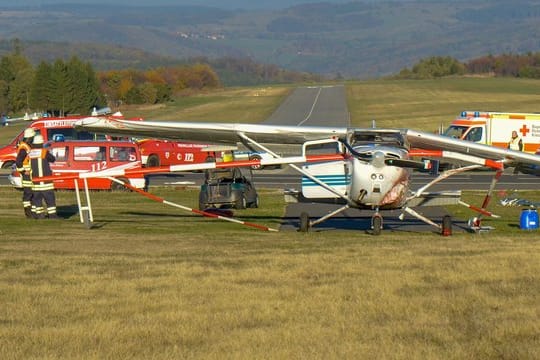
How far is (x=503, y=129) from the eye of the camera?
41.9 m

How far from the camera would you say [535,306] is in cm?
1069

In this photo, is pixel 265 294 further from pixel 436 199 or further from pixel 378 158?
pixel 436 199

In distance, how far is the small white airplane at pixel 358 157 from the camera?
17984 millimetres

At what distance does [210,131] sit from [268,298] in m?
9.11

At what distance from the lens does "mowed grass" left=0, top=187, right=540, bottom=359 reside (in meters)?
9.27

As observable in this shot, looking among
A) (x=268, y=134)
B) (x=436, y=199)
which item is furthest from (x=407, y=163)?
(x=268, y=134)

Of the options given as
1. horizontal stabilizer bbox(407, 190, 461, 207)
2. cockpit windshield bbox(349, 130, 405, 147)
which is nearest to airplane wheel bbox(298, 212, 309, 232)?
cockpit windshield bbox(349, 130, 405, 147)

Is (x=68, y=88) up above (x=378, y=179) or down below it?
below

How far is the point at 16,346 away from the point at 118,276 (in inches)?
132

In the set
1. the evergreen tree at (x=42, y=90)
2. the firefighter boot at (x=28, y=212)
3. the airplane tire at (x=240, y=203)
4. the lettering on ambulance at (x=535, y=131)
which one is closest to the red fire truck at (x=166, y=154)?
the lettering on ambulance at (x=535, y=131)

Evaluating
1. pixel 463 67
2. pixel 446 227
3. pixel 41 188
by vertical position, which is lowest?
pixel 463 67

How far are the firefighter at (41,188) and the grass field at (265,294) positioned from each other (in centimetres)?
249

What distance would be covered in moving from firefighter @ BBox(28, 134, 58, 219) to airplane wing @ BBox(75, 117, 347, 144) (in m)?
1.47

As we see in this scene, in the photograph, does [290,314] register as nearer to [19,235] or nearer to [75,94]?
[19,235]
